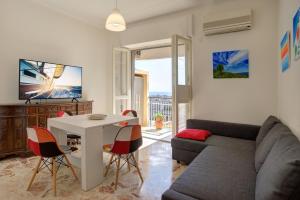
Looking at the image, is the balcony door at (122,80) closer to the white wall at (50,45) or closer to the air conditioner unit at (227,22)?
the white wall at (50,45)

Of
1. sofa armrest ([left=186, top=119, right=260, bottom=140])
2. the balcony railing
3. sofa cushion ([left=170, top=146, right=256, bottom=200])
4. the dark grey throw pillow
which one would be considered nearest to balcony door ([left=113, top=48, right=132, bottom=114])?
the balcony railing

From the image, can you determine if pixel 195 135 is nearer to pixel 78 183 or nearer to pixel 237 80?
pixel 237 80

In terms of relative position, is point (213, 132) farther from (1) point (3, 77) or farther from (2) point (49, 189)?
(1) point (3, 77)

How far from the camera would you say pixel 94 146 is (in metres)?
2.39

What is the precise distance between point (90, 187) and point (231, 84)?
9.61 ft

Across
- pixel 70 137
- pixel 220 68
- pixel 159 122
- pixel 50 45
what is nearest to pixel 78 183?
pixel 70 137

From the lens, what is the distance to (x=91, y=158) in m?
2.38

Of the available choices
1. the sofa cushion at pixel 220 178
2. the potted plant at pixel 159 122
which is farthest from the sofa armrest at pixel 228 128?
the potted plant at pixel 159 122

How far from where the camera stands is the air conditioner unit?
3338mm

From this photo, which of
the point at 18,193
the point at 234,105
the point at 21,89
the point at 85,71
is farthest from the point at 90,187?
the point at 85,71

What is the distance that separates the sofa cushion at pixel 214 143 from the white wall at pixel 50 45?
2.81 meters

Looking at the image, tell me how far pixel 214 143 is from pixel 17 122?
3293mm

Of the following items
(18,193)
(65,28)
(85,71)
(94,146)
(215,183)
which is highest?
(65,28)

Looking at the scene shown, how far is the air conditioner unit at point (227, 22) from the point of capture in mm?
3338
